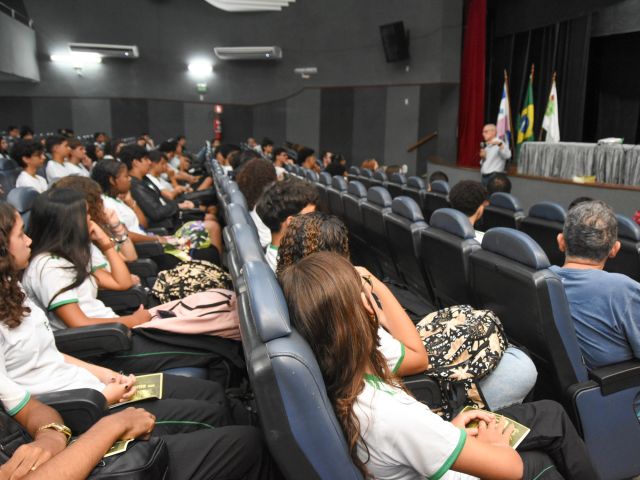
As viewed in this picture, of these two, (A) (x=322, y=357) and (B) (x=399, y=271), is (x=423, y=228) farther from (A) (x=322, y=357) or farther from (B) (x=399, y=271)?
(A) (x=322, y=357)

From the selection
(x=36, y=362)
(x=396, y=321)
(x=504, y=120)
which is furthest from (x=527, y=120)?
(x=36, y=362)

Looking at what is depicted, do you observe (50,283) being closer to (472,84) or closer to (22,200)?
(22,200)

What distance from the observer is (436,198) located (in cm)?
433

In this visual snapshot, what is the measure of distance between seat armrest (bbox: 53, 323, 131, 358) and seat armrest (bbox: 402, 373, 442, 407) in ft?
3.24

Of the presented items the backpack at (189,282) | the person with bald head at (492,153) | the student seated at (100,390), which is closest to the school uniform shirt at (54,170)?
the backpack at (189,282)

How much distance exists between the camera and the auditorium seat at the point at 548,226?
2.85m

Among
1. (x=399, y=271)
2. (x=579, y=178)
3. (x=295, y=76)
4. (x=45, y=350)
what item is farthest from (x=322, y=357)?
(x=295, y=76)

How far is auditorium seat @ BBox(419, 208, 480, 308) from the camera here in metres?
2.03

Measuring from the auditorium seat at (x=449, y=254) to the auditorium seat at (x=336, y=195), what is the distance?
1.94m

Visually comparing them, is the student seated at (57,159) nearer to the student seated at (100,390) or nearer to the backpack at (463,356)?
the student seated at (100,390)

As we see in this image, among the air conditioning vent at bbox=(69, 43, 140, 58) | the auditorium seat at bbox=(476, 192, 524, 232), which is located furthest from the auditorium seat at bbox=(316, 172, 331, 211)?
the air conditioning vent at bbox=(69, 43, 140, 58)

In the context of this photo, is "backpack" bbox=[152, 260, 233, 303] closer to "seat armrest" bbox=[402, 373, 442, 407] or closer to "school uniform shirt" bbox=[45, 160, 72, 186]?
"seat armrest" bbox=[402, 373, 442, 407]

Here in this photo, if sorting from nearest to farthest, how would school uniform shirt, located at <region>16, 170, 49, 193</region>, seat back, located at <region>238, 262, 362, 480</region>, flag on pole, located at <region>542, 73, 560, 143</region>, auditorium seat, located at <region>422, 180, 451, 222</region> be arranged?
seat back, located at <region>238, 262, 362, 480</region> < auditorium seat, located at <region>422, 180, 451, 222</region> < school uniform shirt, located at <region>16, 170, 49, 193</region> < flag on pole, located at <region>542, 73, 560, 143</region>

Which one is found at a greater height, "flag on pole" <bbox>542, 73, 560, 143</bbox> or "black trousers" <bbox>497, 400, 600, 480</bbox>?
"flag on pole" <bbox>542, 73, 560, 143</bbox>
